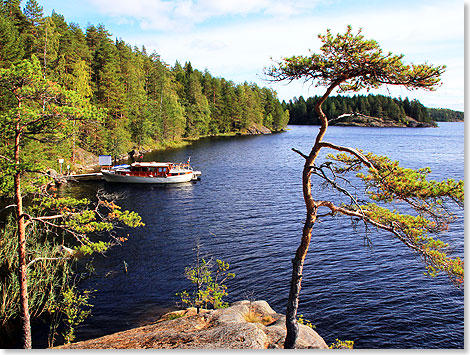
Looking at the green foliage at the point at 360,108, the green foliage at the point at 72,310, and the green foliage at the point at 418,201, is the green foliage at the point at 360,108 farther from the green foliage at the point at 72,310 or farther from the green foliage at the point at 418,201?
the green foliage at the point at 418,201

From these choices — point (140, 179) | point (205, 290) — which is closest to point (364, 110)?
point (140, 179)

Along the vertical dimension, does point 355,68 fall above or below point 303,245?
above

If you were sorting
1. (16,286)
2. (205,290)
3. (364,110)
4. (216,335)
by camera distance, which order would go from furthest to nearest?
(364,110) → (205,290) → (16,286) → (216,335)

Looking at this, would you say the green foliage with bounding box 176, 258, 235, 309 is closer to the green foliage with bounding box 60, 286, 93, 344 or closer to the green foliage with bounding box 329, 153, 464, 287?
the green foliage with bounding box 60, 286, 93, 344

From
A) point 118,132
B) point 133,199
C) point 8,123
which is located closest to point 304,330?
point 8,123

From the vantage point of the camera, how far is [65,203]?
1212 centimetres

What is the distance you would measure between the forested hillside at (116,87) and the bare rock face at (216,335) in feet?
21.8

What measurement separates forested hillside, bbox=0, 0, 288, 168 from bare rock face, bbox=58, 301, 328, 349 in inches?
262

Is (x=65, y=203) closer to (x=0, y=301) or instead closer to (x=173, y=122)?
(x=0, y=301)

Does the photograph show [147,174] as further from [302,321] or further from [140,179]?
[302,321]

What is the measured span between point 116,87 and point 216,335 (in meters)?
56.8

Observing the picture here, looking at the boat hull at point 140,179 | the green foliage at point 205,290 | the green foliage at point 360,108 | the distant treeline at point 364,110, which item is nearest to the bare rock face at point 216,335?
the green foliage at point 205,290

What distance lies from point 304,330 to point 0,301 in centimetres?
1140

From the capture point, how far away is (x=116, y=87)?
59875mm
